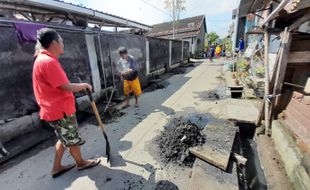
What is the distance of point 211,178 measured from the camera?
205 cm

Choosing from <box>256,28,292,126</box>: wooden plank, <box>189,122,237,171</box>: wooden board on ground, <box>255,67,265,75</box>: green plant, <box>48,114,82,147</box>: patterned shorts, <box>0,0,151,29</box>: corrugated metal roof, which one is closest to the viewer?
<box>48,114,82,147</box>: patterned shorts

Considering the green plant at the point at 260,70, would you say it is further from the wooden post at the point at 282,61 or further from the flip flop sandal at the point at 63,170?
the flip flop sandal at the point at 63,170

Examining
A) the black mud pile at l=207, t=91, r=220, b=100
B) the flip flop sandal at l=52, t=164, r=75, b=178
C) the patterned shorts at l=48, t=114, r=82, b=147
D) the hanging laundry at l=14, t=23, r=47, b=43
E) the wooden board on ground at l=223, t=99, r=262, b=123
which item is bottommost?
the flip flop sandal at l=52, t=164, r=75, b=178

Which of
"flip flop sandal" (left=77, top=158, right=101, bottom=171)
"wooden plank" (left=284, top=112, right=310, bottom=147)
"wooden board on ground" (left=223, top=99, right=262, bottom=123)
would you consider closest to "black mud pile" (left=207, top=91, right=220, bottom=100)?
"wooden board on ground" (left=223, top=99, right=262, bottom=123)

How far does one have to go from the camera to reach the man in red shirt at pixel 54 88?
187 centimetres

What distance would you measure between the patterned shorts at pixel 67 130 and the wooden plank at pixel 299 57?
3.47 m

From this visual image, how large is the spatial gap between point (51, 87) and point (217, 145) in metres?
2.49

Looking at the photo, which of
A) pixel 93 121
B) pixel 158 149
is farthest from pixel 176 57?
pixel 158 149

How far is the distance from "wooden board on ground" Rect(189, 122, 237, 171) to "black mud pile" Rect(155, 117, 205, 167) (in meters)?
0.15

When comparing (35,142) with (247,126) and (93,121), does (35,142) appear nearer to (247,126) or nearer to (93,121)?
(93,121)

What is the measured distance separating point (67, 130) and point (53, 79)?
71cm

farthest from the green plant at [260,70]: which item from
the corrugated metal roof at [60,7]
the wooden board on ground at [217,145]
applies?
the corrugated metal roof at [60,7]

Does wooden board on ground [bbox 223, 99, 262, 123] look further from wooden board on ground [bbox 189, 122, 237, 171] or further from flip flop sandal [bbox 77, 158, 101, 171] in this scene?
flip flop sandal [bbox 77, 158, 101, 171]

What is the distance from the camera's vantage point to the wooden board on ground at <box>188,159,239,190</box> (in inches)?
75.5
